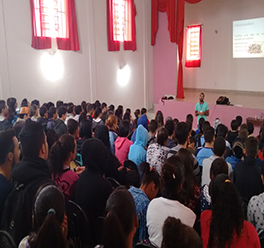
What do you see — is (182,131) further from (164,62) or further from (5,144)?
(164,62)

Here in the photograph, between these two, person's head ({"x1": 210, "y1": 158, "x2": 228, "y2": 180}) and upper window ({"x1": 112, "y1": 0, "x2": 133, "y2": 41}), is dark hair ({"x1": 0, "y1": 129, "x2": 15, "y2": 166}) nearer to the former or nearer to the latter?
person's head ({"x1": 210, "y1": 158, "x2": 228, "y2": 180})

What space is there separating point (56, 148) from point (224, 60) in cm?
1036

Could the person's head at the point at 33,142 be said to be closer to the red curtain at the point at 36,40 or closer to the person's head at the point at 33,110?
the person's head at the point at 33,110

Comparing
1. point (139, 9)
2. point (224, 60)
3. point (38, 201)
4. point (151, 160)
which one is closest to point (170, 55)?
point (139, 9)

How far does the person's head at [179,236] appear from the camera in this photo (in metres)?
0.98

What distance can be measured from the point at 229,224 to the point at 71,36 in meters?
7.06

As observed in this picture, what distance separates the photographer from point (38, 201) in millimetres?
1202

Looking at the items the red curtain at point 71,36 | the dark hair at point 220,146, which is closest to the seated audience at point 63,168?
the dark hair at point 220,146

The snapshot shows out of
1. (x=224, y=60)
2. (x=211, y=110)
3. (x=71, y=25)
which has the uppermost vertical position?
(x=71, y=25)

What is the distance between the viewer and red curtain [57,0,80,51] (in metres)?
7.25

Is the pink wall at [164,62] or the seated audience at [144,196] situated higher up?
the pink wall at [164,62]

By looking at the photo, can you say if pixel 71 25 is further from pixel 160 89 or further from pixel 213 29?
pixel 213 29

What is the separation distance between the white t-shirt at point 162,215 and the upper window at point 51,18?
6.29 m

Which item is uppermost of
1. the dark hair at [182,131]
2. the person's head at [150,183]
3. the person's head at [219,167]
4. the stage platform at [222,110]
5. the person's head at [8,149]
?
the person's head at [8,149]
